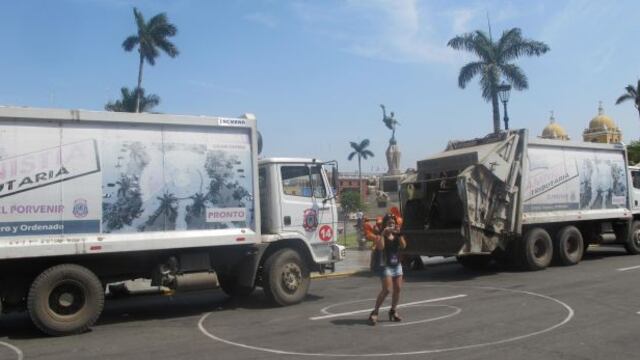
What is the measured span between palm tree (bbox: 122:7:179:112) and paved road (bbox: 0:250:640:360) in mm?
36953

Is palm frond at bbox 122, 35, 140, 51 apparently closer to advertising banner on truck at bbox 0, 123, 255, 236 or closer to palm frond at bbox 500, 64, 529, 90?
palm frond at bbox 500, 64, 529, 90

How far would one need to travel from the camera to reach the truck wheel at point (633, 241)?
1847cm

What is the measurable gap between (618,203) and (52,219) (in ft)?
51.3

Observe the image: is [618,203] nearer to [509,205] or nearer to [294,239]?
[509,205]

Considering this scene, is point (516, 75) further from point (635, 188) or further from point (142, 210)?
point (142, 210)

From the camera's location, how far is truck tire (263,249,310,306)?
10.9 m

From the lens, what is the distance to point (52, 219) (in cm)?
904

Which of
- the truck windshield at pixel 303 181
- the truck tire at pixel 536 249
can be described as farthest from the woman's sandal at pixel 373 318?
the truck tire at pixel 536 249

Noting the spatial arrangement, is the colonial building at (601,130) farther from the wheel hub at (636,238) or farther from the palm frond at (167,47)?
the wheel hub at (636,238)

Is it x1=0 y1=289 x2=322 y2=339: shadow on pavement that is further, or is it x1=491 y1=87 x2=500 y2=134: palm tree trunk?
x1=491 y1=87 x2=500 y2=134: palm tree trunk

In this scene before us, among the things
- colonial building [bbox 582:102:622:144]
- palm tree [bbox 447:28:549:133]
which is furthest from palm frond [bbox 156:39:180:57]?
colonial building [bbox 582:102:622:144]

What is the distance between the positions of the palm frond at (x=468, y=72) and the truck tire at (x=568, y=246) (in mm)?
22051

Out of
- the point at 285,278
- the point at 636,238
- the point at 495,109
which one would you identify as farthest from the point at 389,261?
the point at 495,109

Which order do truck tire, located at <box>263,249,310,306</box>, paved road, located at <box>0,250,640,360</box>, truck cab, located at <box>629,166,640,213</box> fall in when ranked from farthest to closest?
1. truck cab, located at <box>629,166,640,213</box>
2. truck tire, located at <box>263,249,310,306</box>
3. paved road, located at <box>0,250,640,360</box>
